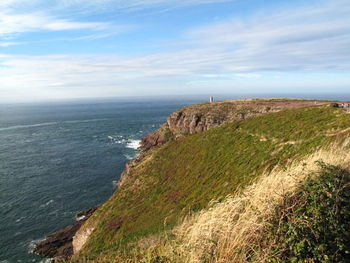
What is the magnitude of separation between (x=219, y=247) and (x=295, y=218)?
2.57 metres

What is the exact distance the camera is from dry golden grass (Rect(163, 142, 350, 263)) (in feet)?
23.5

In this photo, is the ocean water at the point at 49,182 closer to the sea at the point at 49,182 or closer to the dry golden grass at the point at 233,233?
the sea at the point at 49,182

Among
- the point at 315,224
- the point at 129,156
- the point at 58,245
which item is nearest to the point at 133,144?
the point at 129,156

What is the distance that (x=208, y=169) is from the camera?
29.1 metres

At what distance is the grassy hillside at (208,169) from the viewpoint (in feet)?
69.7

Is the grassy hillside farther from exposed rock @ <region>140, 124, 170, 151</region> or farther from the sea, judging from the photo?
exposed rock @ <region>140, 124, 170, 151</region>

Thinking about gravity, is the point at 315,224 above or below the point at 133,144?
above

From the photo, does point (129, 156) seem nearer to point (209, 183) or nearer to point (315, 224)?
point (209, 183)

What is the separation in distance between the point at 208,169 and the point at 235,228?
21.7 m

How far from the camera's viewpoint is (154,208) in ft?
88.0

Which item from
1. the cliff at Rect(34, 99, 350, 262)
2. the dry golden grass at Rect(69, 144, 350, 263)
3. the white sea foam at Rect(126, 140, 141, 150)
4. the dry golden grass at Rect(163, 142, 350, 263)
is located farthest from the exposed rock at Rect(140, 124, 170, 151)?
the dry golden grass at Rect(163, 142, 350, 263)

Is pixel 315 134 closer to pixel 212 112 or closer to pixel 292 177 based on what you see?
pixel 292 177

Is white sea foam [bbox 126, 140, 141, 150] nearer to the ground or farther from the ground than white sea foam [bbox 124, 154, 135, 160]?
farther from the ground

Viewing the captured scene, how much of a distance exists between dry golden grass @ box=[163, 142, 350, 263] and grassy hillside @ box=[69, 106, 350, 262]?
8936mm
